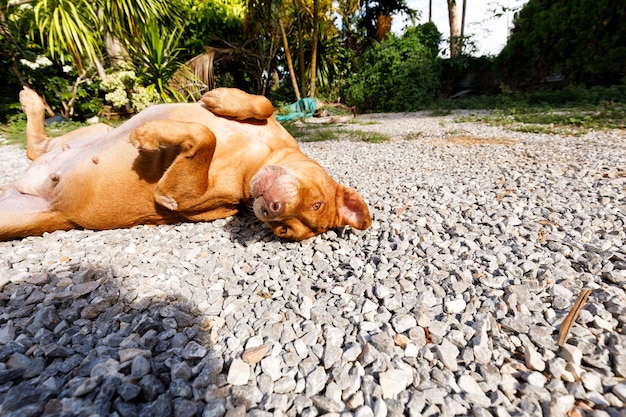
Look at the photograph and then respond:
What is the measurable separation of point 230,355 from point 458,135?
6.78 meters

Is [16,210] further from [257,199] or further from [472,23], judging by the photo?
[472,23]

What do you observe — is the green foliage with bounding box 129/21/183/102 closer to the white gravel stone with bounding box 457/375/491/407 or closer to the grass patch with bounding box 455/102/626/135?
the grass patch with bounding box 455/102/626/135

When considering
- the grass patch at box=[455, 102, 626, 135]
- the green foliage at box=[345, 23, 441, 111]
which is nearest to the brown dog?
the grass patch at box=[455, 102, 626, 135]

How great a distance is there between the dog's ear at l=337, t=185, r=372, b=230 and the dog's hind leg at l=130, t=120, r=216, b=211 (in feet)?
3.48

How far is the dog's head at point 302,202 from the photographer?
2090mm

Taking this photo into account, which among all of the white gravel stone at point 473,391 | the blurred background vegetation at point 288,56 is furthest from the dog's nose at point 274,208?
the blurred background vegetation at point 288,56

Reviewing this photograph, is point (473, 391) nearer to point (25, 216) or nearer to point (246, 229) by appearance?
point (246, 229)

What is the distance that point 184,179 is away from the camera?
2279 millimetres

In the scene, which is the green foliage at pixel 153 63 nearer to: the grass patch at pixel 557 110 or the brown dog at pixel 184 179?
the brown dog at pixel 184 179

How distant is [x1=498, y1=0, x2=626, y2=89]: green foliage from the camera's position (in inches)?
414

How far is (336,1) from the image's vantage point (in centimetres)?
1476

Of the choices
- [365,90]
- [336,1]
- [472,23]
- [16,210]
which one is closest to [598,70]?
[365,90]

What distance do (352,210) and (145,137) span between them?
5.20 ft

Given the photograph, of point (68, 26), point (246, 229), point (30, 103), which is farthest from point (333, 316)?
point (68, 26)
